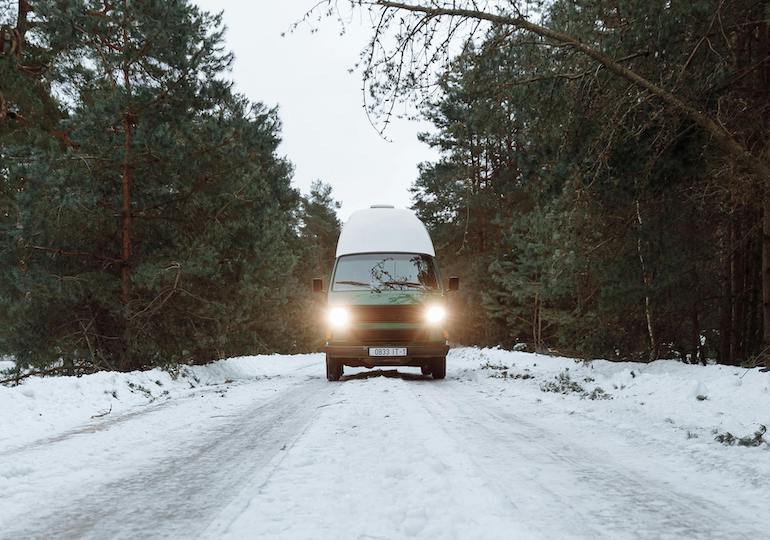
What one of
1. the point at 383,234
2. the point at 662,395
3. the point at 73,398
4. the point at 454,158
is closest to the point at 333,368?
the point at 383,234

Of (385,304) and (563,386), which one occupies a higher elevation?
(385,304)

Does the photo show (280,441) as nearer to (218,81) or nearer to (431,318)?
(431,318)

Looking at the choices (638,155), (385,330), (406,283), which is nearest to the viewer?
(638,155)

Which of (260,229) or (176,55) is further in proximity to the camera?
(260,229)

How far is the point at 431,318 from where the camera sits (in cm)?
1050

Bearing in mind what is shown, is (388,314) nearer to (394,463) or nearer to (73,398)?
(73,398)

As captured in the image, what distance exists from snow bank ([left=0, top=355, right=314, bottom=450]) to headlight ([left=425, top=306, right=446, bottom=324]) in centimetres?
445

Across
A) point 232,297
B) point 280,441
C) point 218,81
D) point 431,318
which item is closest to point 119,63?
point 218,81

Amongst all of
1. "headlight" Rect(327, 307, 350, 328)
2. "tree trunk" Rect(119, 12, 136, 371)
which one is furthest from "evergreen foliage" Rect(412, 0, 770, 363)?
"tree trunk" Rect(119, 12, 136, 371)

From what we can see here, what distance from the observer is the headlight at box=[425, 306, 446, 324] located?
34.4 ft

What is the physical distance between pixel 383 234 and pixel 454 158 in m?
2.53

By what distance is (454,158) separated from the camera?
12.4 metres

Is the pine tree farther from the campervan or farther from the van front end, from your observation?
the van front end

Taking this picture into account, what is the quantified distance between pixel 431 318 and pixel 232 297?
18.8 feet
